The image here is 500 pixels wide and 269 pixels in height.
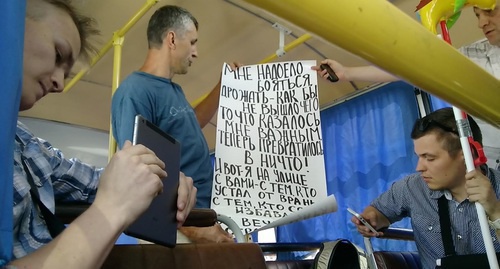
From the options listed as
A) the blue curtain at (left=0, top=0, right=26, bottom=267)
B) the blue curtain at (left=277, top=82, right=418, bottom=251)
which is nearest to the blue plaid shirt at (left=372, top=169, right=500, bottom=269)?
the blue curtain at (left=277, top=82, right=418, bottom=251)

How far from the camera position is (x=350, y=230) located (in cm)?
269

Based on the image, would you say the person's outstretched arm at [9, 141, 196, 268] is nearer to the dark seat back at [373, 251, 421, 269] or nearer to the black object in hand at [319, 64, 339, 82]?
the black object in hand at [319, 64, 339, 82]

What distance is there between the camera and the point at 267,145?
174 cm

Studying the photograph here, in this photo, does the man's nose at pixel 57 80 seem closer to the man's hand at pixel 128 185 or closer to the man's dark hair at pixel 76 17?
the man's dark hair at pixel 76 17

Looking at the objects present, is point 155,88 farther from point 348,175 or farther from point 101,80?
point 348,175

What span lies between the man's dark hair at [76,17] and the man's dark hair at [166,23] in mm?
870

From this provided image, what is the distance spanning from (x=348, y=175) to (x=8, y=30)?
258cm

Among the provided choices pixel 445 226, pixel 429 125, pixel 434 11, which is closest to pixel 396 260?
pixel 445 226

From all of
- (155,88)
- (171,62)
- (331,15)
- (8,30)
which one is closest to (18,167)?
(8,30)

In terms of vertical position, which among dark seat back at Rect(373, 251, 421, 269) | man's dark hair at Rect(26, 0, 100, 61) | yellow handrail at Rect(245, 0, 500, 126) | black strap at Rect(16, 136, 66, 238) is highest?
man's dark hair at Rect(26, 0, 100, 61)

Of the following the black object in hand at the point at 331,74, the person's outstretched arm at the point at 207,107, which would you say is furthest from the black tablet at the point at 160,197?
the person's outstretched arm at the point at 207,107

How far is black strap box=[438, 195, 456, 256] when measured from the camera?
149 cm

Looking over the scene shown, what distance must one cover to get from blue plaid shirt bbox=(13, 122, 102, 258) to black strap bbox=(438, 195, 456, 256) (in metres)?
1.16

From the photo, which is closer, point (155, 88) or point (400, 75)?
point (400, 75)
